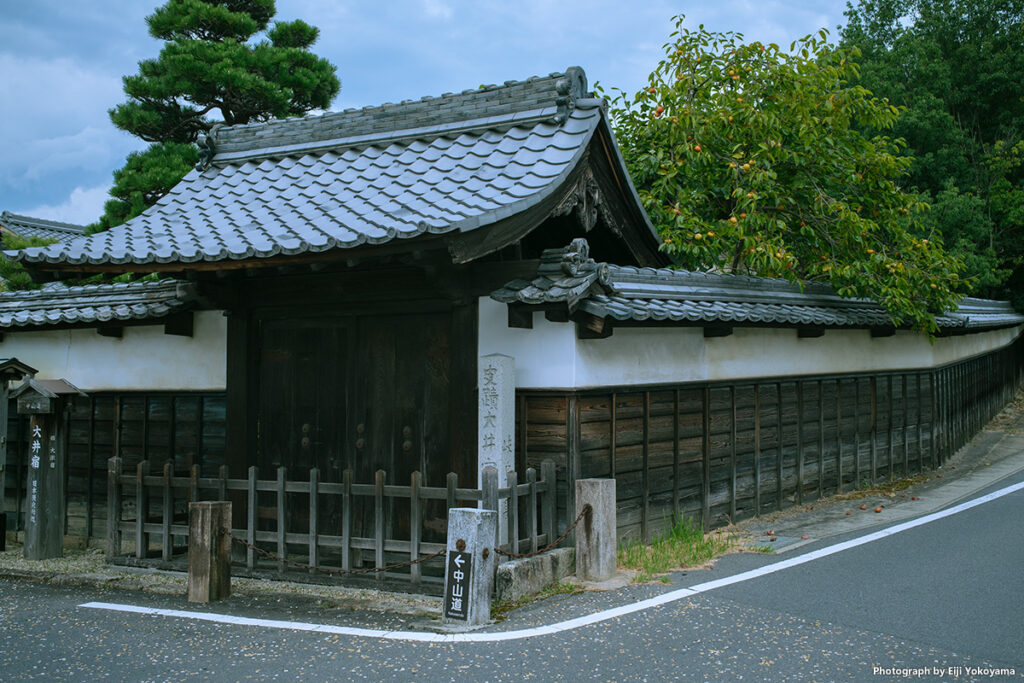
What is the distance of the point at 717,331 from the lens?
1028 cm

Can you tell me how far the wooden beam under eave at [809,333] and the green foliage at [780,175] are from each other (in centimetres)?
83

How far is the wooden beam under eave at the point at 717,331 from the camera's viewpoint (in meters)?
10.1

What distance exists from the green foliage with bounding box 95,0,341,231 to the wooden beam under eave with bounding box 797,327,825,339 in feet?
43.8

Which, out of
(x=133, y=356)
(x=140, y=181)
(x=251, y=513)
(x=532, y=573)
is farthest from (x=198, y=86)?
(x=532, y=573)

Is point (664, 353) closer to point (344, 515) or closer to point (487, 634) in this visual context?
point (344, 515)

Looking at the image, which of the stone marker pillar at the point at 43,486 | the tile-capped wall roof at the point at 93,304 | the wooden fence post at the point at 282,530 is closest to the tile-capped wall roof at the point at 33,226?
the tile-capped wall roof at the point at 93,304

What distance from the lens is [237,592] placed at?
809 centimetres

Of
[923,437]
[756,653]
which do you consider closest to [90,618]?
[756,653]

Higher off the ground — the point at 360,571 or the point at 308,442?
the point at 308,442

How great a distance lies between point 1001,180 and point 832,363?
68.7ft

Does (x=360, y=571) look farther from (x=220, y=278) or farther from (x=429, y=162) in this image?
(x=429, y=162)

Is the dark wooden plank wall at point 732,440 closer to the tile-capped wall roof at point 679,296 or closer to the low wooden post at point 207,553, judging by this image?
the tile-capped wall roof at point 679,296

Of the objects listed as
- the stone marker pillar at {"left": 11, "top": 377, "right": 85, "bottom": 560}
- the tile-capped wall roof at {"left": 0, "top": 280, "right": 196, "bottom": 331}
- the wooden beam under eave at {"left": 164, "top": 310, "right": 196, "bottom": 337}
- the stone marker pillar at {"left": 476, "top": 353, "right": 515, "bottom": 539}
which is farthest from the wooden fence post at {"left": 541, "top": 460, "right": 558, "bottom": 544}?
the stone marker pillar at {"left": 11, "top": 377, "right": 85, "bottom": 560}

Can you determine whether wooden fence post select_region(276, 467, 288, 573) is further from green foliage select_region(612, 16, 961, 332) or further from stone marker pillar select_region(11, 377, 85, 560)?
green foliage select_region(612, 16, 961, 332)
